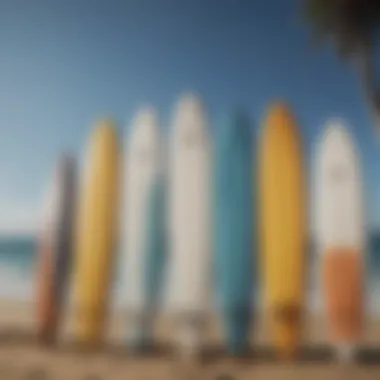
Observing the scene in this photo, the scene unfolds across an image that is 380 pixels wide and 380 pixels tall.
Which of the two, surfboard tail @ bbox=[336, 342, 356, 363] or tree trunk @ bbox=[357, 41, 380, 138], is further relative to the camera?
tree trunk @ bbox=[357, 41, 380, 138]

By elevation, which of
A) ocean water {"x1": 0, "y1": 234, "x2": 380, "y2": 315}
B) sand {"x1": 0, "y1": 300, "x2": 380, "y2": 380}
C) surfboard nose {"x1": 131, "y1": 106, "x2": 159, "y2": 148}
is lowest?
sand {"x1": 0, "y1": 300, "x2": 380, "y2": 380}

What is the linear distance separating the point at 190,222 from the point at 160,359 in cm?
24

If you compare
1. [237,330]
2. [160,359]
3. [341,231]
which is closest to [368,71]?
[341,231]

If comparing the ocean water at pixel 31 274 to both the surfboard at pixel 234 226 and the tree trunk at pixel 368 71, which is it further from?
the tree trunk at pixel 368 71

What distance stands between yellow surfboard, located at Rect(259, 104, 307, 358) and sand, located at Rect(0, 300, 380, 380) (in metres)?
0.03

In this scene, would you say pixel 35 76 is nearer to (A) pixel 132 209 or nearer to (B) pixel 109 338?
(A) pixel 132 209

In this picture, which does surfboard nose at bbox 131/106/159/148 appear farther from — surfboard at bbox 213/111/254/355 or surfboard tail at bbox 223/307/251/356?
surfboard tail at bbox 223/307/251/356

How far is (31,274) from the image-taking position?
1524mm

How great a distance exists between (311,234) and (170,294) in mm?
264

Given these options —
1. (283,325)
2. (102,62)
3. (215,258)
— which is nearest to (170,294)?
(215,258)

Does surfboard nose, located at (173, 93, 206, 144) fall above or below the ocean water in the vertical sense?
above

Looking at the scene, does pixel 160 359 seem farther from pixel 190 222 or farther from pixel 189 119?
pixel 189 119

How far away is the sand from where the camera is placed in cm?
146

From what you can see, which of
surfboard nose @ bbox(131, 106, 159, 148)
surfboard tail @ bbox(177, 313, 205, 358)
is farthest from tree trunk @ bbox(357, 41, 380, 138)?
surfboard tail @ bbox(177, 313, 205, 358)
